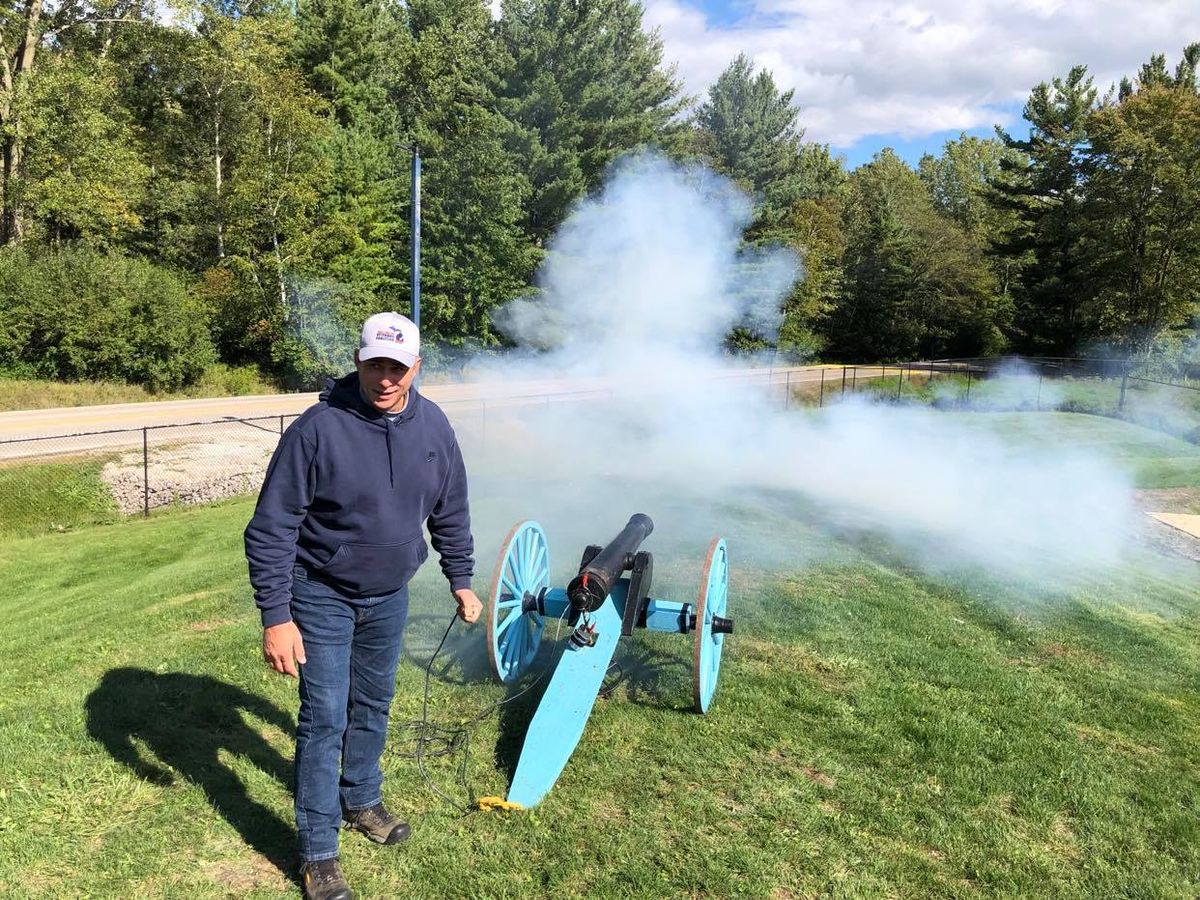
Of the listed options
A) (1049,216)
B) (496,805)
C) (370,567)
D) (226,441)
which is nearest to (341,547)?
(370,567)

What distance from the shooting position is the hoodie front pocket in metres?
2.34

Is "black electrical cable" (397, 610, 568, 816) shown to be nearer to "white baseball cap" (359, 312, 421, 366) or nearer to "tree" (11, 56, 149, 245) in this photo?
"white baseball cap" (359, 312, 421, 366)

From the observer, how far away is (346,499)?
2.30 meters

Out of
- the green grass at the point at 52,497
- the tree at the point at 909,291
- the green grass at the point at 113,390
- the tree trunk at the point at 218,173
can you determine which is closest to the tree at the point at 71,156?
the tree trunk at the point at 218,173

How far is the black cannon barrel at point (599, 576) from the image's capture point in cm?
334

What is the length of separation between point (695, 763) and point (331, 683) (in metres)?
1.67

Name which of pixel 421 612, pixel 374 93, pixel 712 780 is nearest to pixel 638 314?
pixel 421 612

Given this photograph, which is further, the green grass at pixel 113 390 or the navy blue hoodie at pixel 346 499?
the green grass at pixel 113 390

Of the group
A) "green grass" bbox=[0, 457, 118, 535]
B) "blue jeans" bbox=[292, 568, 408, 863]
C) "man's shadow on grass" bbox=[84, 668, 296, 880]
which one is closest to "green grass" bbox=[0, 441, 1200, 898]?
"man's shadow on grass" bbox=[84, 668, 296, 880]

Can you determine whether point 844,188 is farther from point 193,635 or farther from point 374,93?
point 193,635

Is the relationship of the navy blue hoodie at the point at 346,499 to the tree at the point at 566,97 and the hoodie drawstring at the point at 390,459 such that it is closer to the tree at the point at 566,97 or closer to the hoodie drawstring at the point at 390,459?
the hoodie drawstring at the point at 390,459

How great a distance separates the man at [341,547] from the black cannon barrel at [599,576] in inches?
36.1

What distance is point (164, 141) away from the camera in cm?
A: 2384

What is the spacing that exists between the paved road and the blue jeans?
10.3m
